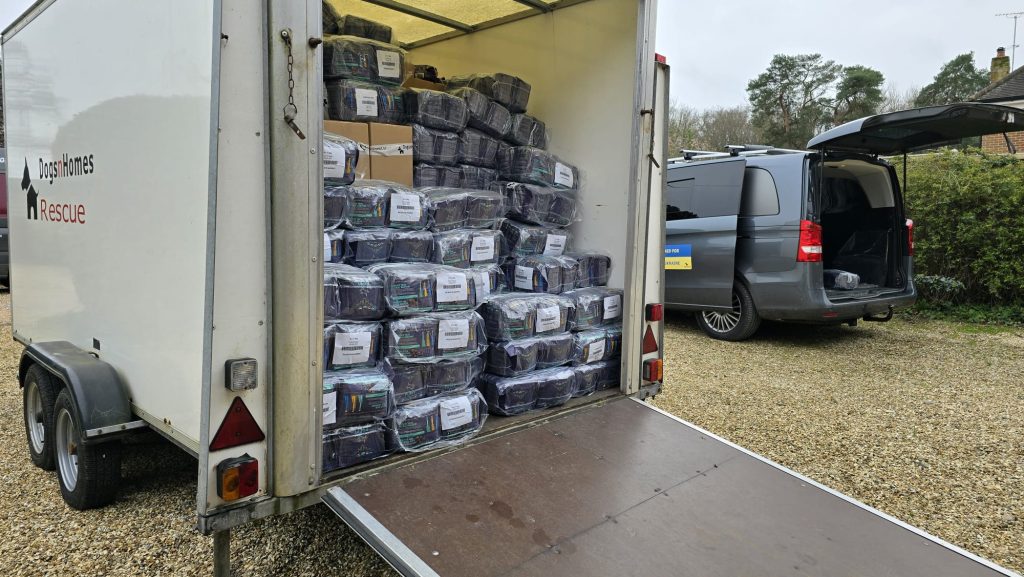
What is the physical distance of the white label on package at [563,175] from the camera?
12.0 feet

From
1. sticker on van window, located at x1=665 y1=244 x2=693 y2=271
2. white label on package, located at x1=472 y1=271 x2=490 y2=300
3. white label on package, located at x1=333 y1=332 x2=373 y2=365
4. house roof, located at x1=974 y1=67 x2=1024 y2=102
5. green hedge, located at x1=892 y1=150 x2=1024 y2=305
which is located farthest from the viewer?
house roof, located at x1=974 y1=67 x2=1024 y2=102

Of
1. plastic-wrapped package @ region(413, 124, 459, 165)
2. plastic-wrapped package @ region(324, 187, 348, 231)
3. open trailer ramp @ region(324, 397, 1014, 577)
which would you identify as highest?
plastic-wrapped package @ region(413, 124, 459, 165)

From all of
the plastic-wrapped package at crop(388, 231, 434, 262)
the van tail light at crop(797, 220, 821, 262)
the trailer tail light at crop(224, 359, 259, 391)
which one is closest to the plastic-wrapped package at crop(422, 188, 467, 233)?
the plastic-wrapped package at crop(388, 231, 434, 262)

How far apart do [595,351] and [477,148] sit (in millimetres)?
1368

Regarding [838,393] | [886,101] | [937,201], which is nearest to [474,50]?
[838,393]

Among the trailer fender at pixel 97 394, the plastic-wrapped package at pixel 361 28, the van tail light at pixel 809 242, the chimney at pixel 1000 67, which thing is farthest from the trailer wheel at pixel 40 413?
the chimney at pixel 1000 67

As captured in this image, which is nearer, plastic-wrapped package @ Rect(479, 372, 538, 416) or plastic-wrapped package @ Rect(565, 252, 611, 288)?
plastic-wrapped package @ Rect(479, 372, 538, 416)

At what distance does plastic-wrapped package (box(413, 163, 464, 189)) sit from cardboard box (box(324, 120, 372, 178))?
1.27 ft

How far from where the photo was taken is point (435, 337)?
8.99ft

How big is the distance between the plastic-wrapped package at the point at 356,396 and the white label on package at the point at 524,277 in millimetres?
1132

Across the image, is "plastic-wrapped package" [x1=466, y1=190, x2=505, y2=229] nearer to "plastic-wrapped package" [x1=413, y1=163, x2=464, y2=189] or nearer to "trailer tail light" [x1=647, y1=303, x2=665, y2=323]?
"plastic-wrapped package" [x1=413, y1=163, x2=464, y2=189]

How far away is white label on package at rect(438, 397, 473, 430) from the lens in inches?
106

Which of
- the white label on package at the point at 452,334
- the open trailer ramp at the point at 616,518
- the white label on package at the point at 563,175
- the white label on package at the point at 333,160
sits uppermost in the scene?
the white label on package at the point at 563,175

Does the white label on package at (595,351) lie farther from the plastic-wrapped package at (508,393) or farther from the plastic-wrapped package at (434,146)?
the plastic-wrapped package at (434,146)
